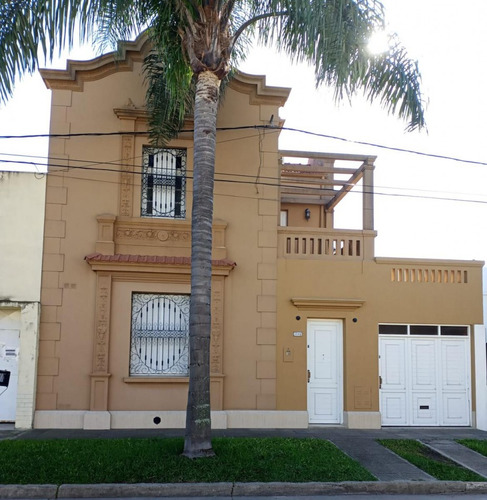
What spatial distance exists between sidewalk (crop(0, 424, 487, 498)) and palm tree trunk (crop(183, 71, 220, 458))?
108 centimetres

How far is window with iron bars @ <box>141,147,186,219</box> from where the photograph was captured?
43.6 feet

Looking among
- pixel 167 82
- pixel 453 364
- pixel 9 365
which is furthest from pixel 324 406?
pixel 167 82

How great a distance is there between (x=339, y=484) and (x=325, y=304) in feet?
16.9

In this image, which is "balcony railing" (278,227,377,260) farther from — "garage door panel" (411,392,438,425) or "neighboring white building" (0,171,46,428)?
"neighboring white building" (0,171,46,428)

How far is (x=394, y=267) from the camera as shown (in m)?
13.8

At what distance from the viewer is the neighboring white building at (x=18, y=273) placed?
1238 centimetres

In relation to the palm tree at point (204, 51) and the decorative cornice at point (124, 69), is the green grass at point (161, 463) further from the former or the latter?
the decorative cornice at point (124, 69)

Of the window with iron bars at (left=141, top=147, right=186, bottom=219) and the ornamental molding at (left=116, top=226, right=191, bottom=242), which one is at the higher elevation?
the window with iron bars at (left=141, top=147, right=186, bottom=219)

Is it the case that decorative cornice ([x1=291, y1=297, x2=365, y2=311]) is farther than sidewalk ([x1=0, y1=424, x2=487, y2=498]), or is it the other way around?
decorative cornice ([x1=291, y1=297, x2=365, y2=311])

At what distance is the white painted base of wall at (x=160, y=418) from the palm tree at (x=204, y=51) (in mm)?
3260

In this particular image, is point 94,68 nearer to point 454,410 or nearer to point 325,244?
point 325,244

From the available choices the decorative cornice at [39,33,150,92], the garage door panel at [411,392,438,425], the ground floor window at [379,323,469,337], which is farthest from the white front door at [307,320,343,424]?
the decorative cornice at [39,33,150,92]

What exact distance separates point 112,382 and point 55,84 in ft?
20.8

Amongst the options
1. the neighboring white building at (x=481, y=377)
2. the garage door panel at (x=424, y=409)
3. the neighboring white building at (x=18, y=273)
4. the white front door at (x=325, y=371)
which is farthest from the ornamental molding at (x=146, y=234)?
the neighboring white building at (x=481, y=377)
